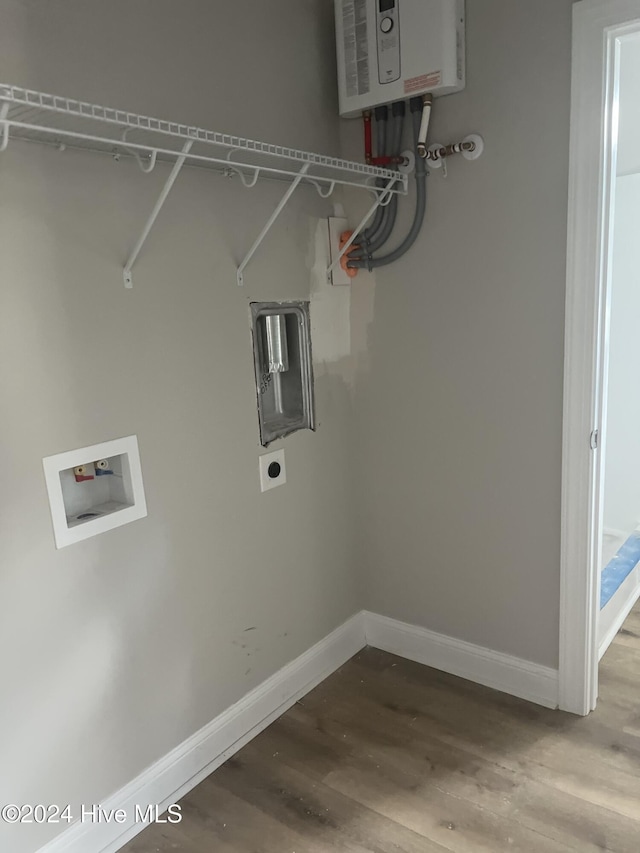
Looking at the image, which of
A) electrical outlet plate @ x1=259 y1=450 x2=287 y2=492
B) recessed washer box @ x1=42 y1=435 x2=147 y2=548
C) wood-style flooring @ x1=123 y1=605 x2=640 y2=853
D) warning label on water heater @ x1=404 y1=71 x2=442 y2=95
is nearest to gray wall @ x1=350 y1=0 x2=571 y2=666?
warning label on water heater @ x1=404 y1=71 x2=442 y2=95

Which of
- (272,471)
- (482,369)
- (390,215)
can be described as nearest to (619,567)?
(482,369)

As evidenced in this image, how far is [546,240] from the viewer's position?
1.92 metres

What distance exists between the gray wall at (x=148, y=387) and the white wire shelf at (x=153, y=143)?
0.16 feet

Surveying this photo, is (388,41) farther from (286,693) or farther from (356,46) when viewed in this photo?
(286,693)

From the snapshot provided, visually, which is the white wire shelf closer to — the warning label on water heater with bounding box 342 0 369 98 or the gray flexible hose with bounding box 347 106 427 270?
the gray flexible hose with bounding box 347 106 427 270

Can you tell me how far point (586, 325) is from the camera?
6.16 ft

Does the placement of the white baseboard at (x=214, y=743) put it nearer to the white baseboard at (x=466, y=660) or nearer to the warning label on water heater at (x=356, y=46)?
the white baseboard at (x=466, y=660)

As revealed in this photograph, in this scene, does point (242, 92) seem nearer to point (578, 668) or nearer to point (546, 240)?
point (546, 240)

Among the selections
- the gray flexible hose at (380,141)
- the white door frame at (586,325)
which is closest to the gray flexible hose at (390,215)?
the gray flexible hose at (380,141)

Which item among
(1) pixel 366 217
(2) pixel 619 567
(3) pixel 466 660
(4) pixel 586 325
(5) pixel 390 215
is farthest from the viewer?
(2) pixel 619 567

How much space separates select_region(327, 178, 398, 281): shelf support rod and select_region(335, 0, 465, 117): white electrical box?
26cm

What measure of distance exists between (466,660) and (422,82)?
1952 millimetres

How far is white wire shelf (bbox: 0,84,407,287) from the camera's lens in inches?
48.4

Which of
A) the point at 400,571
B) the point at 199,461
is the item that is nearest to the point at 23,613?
the point at 199,461
